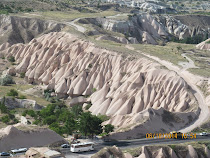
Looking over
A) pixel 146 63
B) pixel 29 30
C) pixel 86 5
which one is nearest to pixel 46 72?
pixel 146 63

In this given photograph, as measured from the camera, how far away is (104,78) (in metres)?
92.8

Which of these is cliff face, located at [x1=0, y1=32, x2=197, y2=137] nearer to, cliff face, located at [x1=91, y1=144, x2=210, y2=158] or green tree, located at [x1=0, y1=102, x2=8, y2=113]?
cliff face, located at [x1=91, y1=144, x2=210, y2=158]

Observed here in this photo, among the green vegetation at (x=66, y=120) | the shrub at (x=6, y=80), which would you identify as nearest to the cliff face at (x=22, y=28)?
the shrub at (x=6, y=80)

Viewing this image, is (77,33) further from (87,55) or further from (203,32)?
(203,32)

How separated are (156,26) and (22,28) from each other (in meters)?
59.5

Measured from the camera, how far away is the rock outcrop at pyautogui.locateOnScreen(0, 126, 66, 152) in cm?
4725

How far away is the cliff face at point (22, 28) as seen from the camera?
132 meters

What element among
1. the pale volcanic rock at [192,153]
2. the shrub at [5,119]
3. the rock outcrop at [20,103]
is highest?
the pale volcanic rock at [192,153]

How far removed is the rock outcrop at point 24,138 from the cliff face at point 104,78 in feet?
47.1

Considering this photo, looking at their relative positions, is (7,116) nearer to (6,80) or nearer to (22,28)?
(6,80)

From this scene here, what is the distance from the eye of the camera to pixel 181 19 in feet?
602

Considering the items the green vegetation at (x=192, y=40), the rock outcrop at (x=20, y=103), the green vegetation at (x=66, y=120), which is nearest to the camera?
the green vegetation at (x=66, y=120)

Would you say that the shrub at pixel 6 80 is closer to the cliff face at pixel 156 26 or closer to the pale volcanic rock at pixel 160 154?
the cliff face at pixel 156 26

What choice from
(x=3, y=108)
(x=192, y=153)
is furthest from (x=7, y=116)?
(x=192, y=153)
